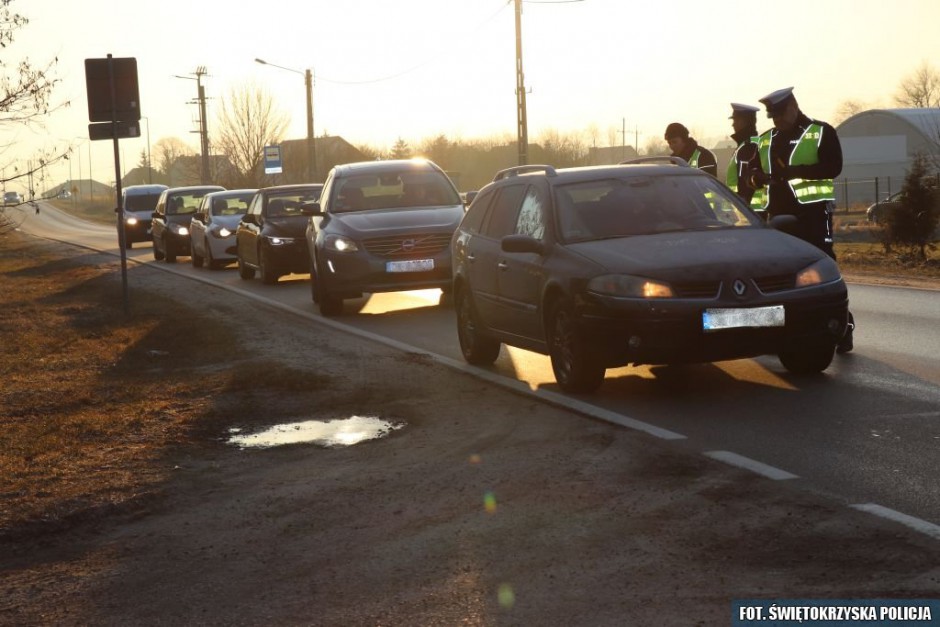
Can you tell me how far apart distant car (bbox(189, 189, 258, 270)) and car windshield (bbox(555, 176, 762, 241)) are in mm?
19085

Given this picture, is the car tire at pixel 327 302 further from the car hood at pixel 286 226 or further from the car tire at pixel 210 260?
the car tire at pixel 210 260

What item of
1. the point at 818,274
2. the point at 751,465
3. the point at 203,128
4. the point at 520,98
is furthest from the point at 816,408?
the point at 203,128

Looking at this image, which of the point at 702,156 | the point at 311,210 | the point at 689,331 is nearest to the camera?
the point at 689,331

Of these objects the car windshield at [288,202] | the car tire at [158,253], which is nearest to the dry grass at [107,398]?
the car windshield at [288,202]

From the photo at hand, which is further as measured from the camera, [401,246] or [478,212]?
[401,246]

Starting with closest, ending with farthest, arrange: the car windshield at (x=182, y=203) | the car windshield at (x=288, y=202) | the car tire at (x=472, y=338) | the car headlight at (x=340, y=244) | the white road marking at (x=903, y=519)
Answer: the white road marking at (x=903, y=519) < the car tire at (x=472, y=338) < the car headlight at (x=340, y=244) < the car windshield at (x=288, y=202) < the car windshield at (x=182, y=203)

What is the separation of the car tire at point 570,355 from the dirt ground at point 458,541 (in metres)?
0.74

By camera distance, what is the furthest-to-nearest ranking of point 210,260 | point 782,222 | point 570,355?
point 210,260 → point 782,222 → point 570,355

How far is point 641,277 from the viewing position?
930cm

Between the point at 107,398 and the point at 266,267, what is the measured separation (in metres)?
12.5

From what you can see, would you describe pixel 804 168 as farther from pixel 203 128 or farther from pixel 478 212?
pixel 203 128

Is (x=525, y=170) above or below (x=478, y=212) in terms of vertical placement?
above

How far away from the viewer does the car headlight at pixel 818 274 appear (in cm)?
949

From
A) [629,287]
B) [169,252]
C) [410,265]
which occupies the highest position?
[629,287]
